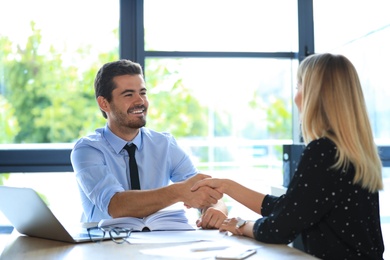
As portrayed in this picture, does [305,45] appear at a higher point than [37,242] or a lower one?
higher

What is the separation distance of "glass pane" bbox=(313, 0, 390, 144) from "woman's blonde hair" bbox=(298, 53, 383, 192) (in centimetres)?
230

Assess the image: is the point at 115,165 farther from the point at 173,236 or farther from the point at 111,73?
the point at 173,236

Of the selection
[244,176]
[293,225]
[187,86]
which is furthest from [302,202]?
[244,176]

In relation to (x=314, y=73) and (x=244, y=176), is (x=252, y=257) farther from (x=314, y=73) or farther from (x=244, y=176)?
(x=244, y=176)

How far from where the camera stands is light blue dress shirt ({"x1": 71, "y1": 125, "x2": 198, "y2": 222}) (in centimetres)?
247

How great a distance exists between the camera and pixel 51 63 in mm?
4324

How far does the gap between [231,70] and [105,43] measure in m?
1.11

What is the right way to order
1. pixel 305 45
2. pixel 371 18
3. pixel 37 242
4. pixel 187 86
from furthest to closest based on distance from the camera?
pixel 187 86 < pixel 305 45 < pixel 371 18 < pixel 37 242

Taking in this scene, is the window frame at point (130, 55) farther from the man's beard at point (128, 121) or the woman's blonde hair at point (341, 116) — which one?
the woman's blonde hair at point (341, 116)

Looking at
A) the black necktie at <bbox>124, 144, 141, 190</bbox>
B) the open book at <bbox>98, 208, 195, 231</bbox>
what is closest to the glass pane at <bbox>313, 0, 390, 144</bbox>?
the black necktie at <bbox>124, 144, 141, 190</bbox>

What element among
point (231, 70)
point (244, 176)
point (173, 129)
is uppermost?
point (231, 70)

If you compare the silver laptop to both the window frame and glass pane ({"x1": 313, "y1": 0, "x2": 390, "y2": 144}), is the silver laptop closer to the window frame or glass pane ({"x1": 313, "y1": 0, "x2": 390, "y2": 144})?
the window frame

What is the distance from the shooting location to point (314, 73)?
1750 mm

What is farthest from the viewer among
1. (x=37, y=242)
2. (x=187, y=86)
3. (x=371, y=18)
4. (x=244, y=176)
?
(x=244, y=176)
